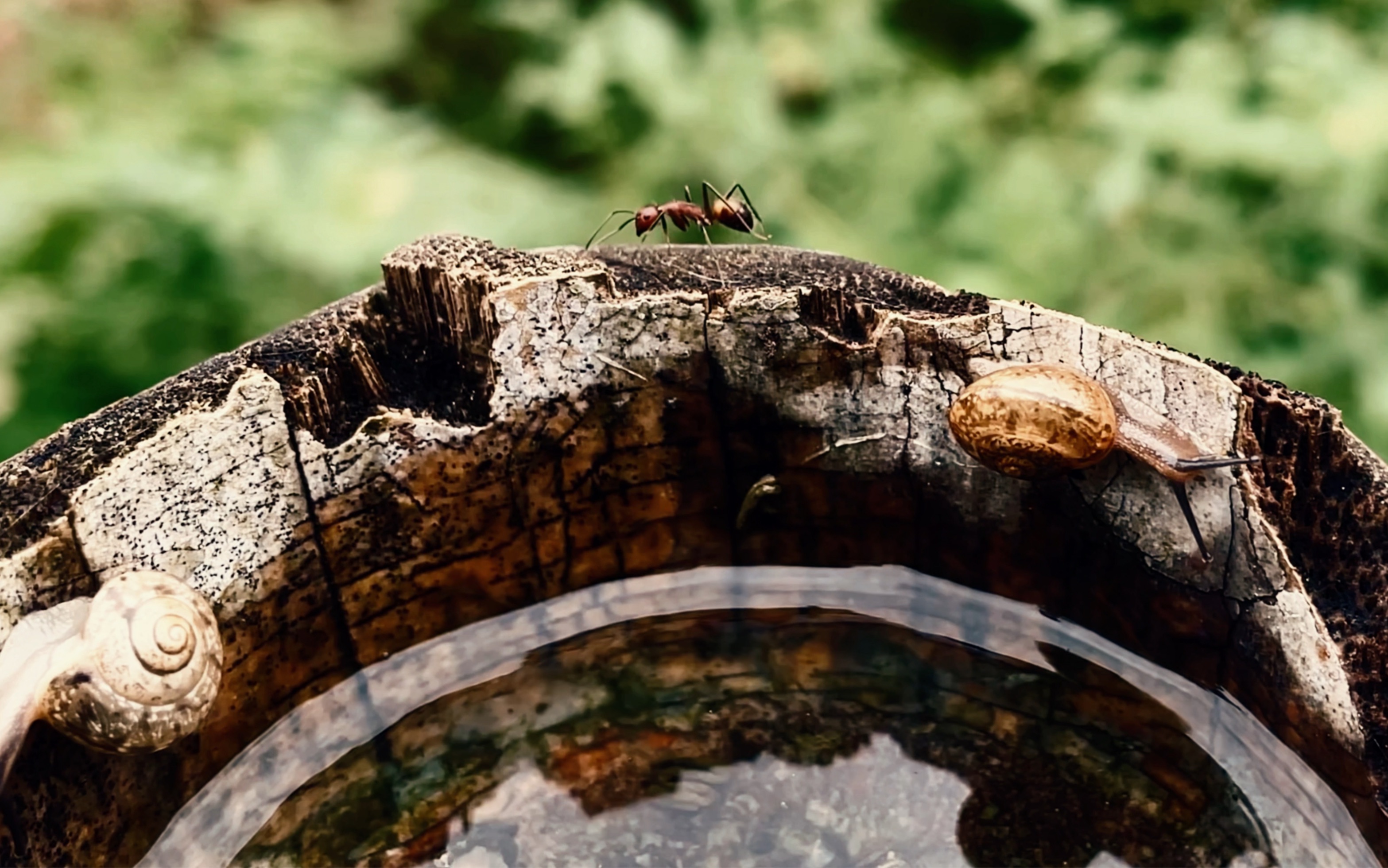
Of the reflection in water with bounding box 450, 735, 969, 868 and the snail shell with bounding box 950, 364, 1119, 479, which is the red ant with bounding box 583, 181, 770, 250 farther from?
the reflection in water with bounding box 450, 735, 969, 868

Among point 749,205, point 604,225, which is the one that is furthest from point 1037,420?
point 604,225

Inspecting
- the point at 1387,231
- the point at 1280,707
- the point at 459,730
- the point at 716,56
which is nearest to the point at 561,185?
the point at 716,56

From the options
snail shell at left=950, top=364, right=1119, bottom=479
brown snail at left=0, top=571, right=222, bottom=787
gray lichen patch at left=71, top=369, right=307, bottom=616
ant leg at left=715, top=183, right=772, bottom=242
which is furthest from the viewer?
ant leg at left=715, top=183, right=772, bottom=242

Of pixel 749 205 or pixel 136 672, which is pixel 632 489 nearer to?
pixel 136 672

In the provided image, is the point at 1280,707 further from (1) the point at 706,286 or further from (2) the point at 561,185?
(2) the point at 561,185

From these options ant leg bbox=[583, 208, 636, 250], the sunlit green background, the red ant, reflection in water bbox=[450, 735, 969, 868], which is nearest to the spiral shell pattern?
reflection in water bbox=[450, 735, 969, 868]

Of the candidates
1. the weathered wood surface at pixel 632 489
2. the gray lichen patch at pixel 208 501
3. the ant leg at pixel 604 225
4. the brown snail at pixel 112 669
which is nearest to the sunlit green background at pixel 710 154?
the ant leg at pixel 604 225

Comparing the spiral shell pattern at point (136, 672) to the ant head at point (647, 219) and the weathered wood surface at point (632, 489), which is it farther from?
the ant head at point (647, 219)

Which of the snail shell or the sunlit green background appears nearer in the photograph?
the snail shell
